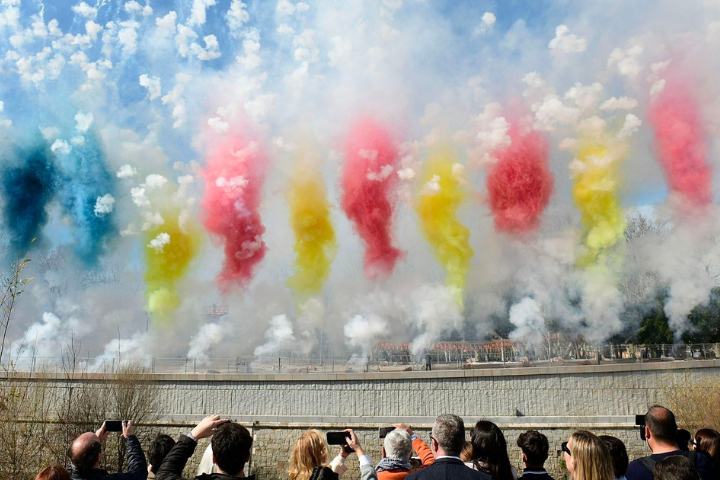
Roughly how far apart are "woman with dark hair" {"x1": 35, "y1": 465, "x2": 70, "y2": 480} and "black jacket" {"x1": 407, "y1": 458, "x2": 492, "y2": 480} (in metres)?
3.38

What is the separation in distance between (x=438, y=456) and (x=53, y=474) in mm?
3737

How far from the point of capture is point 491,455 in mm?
6168

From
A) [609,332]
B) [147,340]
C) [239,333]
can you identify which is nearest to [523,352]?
[609,332]

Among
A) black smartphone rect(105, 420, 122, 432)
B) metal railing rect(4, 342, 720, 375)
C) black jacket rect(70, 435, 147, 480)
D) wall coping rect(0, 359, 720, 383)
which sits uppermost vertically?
metal railing rect(4, 342, 720, 375)

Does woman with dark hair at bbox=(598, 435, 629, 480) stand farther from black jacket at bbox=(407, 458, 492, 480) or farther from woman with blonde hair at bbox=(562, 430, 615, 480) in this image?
black jacket at bbox=(407, 458, 492, 480)

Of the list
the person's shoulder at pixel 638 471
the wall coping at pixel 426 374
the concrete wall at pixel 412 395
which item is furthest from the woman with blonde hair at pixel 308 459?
the wall coping at pixel 426 374

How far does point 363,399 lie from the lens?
121 feet

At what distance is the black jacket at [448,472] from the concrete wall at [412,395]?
29.7 meters

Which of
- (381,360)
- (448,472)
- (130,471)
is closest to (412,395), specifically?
(381,360)

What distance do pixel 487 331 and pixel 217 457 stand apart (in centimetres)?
6565

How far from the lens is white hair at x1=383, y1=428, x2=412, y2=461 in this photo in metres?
6.18

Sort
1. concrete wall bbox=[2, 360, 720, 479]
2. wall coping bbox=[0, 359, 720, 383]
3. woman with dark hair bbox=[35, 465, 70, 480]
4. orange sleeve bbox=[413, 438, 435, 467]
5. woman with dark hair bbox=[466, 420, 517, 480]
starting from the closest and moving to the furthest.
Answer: woman with dark hair bbox=[35, 465, 70, 480] → woman with dark hair bbox=[466, 420, 517, 480] → orange sleeve bbox=[413, 438, 435, 467] → concrete wall bbox=[2, 360, 720, 479] → wall coping bbox=[0, 359, 720, 383]

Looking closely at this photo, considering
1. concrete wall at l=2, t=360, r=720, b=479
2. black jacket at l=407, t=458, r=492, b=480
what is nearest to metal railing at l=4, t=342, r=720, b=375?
concrete wall at l=2, t=360, r=720, b=479

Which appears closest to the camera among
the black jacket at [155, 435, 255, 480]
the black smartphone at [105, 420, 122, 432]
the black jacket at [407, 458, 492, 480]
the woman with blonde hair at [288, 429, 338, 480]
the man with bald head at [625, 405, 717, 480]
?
the black jacket at [407, 458, 492, 480]
